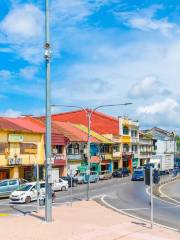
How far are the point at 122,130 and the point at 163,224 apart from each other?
217 ft

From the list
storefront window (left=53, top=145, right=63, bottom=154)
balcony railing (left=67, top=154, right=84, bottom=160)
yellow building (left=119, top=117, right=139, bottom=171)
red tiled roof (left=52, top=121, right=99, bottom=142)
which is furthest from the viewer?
yellow building (left=119, top=117, right=139, bottom=171)

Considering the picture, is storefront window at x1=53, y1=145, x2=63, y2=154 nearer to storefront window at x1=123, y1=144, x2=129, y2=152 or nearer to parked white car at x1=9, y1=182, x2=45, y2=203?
parked white car at x1=9, y1=182, x2=45, y2=203

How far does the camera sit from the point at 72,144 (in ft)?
216

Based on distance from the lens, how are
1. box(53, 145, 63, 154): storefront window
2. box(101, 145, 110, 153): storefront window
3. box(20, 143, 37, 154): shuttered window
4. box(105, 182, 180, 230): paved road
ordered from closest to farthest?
box(105, 182, 180, 230): paved road, box(20, 143, 37, 154): shuttered window, box(53, 145, 63, 154): storefront window, box(101, 145, 110, 153): storefront window

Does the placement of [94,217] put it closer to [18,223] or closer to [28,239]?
[18,223]

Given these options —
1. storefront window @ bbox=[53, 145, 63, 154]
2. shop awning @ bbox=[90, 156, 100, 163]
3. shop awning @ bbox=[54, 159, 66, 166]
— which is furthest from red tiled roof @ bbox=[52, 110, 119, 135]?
shop awning @ bbox=[54, 159, 66, 166]

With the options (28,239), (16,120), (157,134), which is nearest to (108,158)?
(16,120)

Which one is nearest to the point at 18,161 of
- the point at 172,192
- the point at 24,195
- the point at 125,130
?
the point at 172,192

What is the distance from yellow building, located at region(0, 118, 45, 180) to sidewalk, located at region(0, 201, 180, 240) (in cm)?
2691

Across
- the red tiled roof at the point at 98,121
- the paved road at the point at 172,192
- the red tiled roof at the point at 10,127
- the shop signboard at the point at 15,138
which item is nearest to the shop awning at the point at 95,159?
the red tiled roof at the point at 98,121

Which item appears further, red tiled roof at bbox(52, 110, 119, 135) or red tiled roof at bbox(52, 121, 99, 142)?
red tiled roof at bbox(52, 110, 119, 135)

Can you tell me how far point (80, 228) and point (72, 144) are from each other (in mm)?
46043

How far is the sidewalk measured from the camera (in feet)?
59.4

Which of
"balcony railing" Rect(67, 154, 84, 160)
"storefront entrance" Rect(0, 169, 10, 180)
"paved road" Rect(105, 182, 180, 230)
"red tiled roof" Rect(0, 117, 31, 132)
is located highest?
"red tiled roof" Rect(0, 117, 31, 132)
